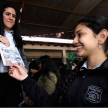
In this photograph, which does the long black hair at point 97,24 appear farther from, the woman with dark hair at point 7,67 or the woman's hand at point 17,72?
the woman with dark hair at point 7,67

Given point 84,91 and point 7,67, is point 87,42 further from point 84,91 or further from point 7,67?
point 7,67

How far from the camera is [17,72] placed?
0.79 m

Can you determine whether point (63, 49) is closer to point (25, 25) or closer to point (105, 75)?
point (25, 25)

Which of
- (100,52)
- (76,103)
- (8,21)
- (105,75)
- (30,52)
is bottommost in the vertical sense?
(76,103)

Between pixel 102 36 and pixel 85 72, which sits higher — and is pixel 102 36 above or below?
above

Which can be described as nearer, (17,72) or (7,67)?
(17,72)

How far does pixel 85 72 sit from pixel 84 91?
0.49ft

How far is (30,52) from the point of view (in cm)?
788

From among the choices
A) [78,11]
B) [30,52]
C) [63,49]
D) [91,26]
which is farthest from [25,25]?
[63,49]

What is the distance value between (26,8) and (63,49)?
245 inches

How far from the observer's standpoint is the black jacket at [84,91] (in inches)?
23.6

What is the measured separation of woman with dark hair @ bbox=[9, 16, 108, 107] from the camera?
0.65 metres

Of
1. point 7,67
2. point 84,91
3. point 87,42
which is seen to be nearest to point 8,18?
point 7,67

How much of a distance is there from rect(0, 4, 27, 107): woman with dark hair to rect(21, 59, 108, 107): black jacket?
29 centimetres
